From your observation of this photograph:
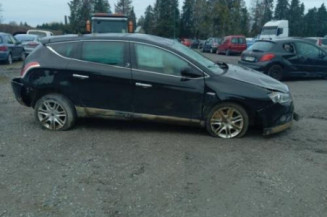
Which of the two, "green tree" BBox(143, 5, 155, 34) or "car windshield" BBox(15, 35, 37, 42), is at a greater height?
"green tree" BBox(143, 5, 155, 34)

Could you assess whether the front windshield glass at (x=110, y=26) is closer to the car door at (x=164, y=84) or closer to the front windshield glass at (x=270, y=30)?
the car door at (x=164, y=84)

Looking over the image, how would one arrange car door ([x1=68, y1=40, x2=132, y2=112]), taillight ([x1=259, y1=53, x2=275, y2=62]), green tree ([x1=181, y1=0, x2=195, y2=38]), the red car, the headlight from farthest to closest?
green tree ([x1=181, y1=0, x2=195, y2=38]) < the red car < taillight ([x1=259, y1=53, x2=275, y2=62]) < car door ([x1=68, y1=40, x2=132, y2=112]) < the headlight

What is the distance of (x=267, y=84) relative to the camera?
5.74 meters

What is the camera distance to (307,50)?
12.3 metres

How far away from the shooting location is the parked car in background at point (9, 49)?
16656 mm

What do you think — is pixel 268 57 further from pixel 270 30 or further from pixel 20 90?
pixel 270 30

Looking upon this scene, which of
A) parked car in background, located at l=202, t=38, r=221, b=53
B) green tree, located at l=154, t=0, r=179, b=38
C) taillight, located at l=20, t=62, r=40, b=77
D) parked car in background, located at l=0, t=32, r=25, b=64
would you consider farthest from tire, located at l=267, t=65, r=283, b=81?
green tree, located at l=154, t=0, r=179, b=38

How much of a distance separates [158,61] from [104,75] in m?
0.93

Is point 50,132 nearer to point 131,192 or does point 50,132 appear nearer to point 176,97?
point 176,97

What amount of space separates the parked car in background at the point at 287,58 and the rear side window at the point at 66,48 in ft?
24.9

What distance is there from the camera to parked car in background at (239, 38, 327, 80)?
39.0 ft

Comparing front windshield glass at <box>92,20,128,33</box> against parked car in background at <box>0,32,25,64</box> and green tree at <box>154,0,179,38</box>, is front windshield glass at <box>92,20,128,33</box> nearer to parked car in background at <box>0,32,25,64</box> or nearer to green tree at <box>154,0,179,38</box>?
parked car in background at <box>0,32,25,64</box>

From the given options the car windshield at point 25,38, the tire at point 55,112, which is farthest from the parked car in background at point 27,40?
the tire at point 55,112

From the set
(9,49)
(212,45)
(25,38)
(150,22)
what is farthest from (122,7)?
(9,49)
